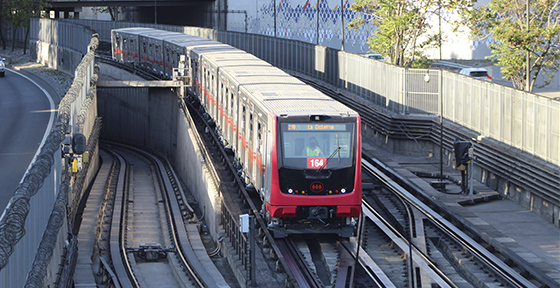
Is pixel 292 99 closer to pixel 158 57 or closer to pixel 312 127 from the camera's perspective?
pixel 312 127

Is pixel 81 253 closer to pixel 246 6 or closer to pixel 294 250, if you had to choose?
pixel 294 250

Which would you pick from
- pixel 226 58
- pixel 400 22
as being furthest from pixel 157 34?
pixel 226 58

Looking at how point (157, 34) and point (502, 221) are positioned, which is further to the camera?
point (157, 34)

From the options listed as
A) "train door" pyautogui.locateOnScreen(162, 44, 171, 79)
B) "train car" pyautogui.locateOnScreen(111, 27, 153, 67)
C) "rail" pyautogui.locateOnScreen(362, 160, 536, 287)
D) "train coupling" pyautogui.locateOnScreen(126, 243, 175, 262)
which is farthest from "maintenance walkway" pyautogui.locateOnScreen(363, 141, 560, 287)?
"train car" pyautogui.locateOnScreen(111, 27, 153, 67)

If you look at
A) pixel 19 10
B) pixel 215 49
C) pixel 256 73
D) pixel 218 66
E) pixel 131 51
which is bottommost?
pixel 256 73

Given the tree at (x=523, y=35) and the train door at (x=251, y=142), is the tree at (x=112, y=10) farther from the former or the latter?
the train door at (x=251, y=142)

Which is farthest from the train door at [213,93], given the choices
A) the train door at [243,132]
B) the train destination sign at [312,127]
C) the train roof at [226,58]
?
the train destination sign at [312,127]

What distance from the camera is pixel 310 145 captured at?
16.9m

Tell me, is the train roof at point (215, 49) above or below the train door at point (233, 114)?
above

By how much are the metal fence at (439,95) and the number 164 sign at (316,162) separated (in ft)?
24.8

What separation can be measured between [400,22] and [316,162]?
64.3ft

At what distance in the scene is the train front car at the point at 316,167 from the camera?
16.9 metres

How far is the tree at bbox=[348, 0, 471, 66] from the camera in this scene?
35.5 m

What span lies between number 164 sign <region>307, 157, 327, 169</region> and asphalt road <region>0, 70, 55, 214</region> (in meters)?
9.84
